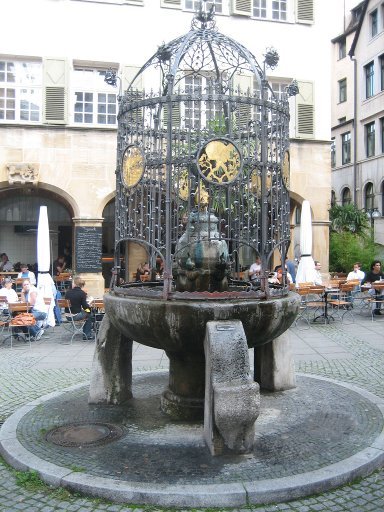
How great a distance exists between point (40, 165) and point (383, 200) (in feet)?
65.9

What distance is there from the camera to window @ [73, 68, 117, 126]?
1705 centimetres

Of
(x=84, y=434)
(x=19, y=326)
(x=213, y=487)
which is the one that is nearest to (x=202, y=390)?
(x=84, y=434)

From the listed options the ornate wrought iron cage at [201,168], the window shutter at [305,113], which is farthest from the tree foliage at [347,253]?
the ornate wrought iron cage at [201,168]

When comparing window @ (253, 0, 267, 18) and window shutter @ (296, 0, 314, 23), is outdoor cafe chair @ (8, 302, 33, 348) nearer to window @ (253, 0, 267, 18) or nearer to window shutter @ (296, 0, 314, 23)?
window @ (253, 0, 267, 18)

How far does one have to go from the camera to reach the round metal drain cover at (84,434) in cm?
502

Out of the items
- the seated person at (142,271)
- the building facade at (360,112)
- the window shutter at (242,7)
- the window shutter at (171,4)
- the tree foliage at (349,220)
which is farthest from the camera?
the building facade at (360,112)

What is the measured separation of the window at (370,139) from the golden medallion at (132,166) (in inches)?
1107

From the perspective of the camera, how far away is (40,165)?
16484 mm

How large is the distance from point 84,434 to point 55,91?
13545 mm

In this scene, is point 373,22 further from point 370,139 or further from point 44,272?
point 44,272

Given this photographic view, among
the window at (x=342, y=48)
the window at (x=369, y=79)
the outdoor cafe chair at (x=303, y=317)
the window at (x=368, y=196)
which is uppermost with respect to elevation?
the window at (x=342, y=48)

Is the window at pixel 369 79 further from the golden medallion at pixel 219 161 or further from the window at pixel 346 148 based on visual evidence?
the golden medallion at pixel 219 161

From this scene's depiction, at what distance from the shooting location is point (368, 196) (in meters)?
31.6

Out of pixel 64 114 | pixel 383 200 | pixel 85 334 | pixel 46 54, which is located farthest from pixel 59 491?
pixel 383 200
